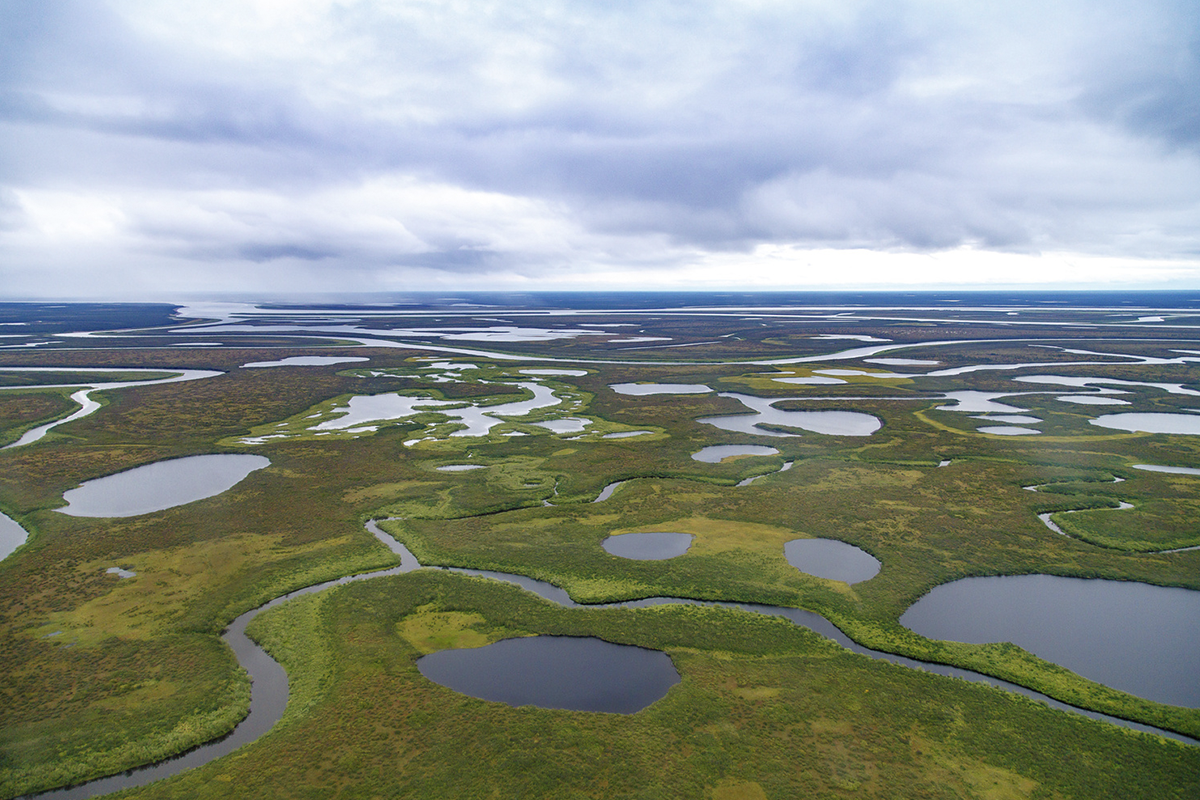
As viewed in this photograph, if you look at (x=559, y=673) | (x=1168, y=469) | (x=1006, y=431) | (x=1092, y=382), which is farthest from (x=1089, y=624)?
(x=1092, y=382)

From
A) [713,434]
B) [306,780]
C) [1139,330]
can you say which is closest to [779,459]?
[713,434]

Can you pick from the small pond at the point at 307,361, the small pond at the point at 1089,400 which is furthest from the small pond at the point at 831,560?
the small pond at the point at 307,361

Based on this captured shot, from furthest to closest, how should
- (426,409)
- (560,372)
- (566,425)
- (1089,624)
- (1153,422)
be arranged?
1. (560,372)
2. (426,409)
3. (1153,422)
4. (566,425)
5. (1089,624)

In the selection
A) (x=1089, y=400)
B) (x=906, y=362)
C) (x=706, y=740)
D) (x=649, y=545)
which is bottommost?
(x=706, y=740)

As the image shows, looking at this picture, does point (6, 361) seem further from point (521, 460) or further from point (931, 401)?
point (931, 401)

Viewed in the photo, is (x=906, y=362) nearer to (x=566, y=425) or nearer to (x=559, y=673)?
(x=566, y=425)

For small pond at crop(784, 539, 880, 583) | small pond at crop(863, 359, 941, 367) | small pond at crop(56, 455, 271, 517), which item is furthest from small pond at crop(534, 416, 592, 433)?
small pond at crop(863, 359, 941, 367)
